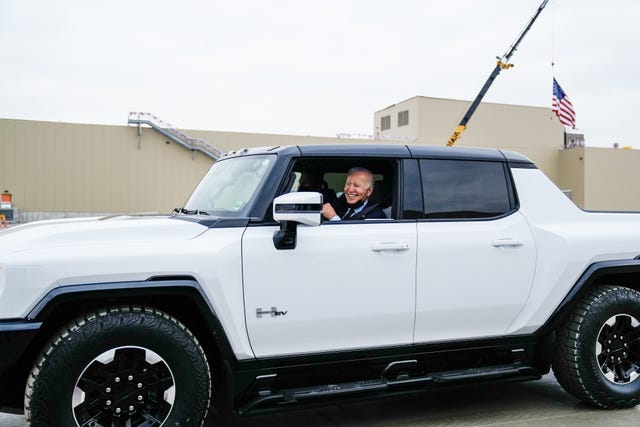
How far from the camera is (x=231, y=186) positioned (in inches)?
161

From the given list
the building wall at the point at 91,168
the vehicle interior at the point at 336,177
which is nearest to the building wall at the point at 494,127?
the building wall at the point at 91,168

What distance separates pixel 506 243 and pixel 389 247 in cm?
93

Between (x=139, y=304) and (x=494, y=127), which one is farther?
(x=494, y=127)

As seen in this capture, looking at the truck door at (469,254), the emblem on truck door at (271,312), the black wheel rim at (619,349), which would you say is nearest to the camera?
the emblem on truck door at (271,312)

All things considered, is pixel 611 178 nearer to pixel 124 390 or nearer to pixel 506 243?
pixel 506 243

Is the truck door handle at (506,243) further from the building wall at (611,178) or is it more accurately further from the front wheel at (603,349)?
the building wall at (611,178)

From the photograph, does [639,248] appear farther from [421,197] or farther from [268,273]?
[268,273]

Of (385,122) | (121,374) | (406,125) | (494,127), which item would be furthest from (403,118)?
(121,374)

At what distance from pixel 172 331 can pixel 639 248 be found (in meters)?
3.55

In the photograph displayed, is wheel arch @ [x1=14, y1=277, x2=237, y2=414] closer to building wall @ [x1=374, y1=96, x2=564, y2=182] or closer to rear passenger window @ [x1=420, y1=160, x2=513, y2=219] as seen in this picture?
rear passenger window @ [x1=420, y1=160, x2=513, y2=219]

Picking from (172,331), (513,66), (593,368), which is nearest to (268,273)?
(172,331)

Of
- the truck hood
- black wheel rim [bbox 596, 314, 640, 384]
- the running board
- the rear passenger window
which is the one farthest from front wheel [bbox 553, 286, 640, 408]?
the truck hood

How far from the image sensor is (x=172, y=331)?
3.28 meters

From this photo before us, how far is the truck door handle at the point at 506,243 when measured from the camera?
13.5 feet
